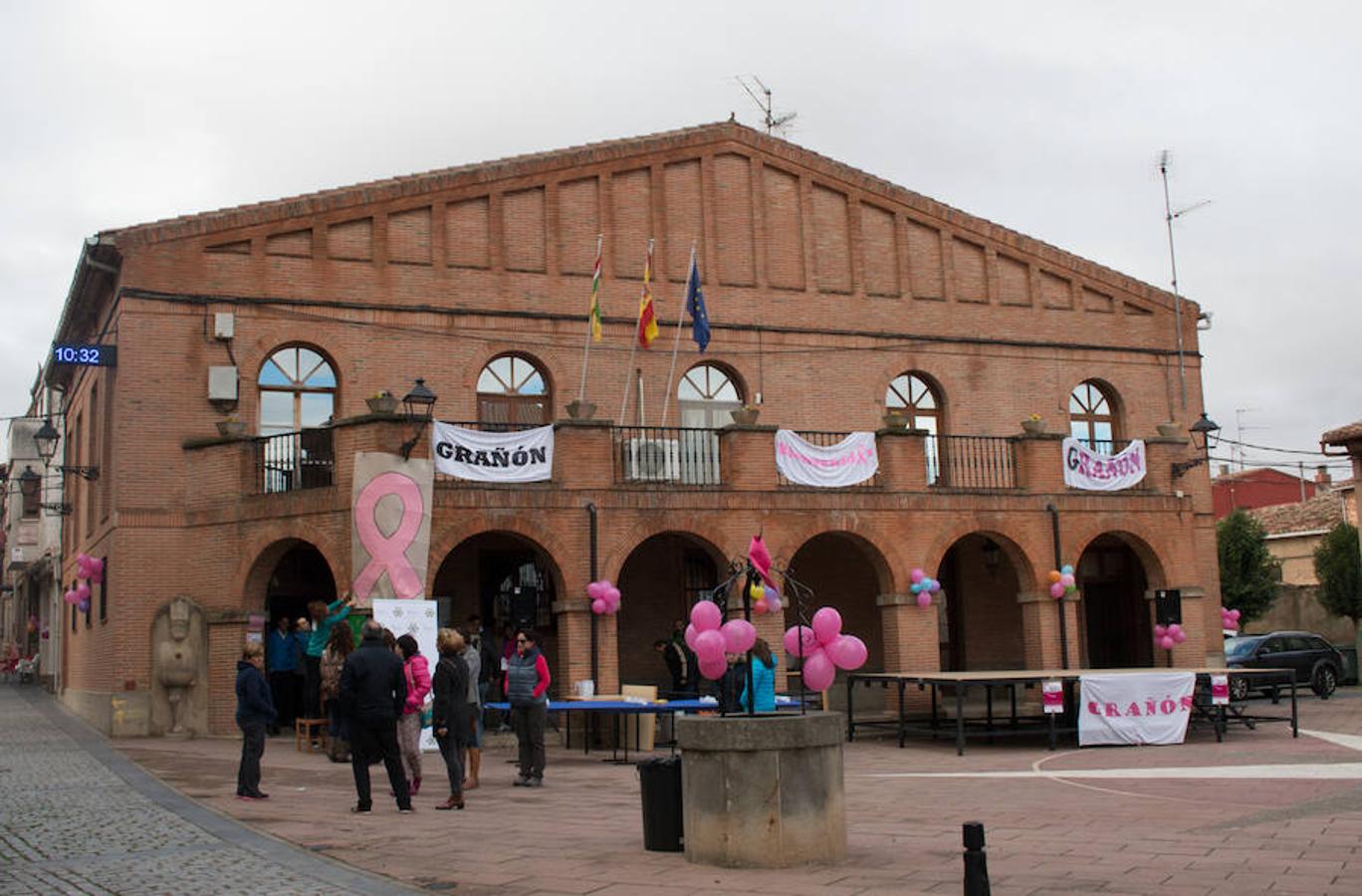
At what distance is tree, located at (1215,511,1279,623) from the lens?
4128 cm

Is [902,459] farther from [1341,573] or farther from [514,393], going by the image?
[1341,573]

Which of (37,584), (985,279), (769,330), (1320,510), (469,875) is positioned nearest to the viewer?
(469,875)

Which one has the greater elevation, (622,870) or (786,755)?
(786,755)

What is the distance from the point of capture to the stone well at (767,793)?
31.4 ft

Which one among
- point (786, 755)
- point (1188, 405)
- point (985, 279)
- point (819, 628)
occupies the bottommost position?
point (786, 755)

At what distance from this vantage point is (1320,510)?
168ft

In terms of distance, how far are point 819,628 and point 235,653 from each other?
476 inches

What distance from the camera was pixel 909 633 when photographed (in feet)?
76.5

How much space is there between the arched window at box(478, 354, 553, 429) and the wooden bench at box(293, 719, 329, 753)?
261 inches

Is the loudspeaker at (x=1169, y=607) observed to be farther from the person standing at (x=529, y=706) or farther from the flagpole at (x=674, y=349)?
the person standing at (x=529, y=706)

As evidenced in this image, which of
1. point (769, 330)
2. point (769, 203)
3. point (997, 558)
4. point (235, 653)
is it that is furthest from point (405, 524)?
point (997, 558)

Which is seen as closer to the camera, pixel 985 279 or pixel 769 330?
pixel 769 330

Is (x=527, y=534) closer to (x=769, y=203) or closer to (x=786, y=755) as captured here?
(x=769, y=203)

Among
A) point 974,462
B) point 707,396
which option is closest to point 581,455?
point 707,396
